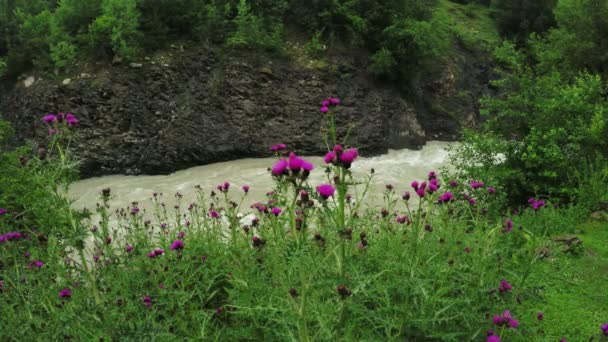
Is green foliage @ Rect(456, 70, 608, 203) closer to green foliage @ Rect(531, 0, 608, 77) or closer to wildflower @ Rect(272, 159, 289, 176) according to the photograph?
green foliage @ Rect(531, 0, 608, 77)

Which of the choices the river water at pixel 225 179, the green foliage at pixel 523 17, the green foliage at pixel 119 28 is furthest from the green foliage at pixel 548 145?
the green foliage at pixel 523 17

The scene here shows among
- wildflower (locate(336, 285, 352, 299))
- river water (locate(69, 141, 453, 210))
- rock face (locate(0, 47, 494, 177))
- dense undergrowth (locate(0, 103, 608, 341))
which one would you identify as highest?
wildflower (locate(336, 285, 352, 299))

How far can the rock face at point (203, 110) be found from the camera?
13.2 metres

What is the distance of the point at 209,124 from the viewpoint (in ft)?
45.6

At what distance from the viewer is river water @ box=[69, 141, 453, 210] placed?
36.5 ft

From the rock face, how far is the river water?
487 millimetres

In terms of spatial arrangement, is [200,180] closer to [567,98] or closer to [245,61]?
[245,61]

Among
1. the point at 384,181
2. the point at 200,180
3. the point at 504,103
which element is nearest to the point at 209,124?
the point at 200,180

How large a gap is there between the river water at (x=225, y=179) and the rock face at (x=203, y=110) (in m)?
0.49

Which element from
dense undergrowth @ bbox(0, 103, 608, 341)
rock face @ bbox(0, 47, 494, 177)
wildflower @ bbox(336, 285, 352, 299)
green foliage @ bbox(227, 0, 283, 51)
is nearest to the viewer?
wildflower @ bbox(336, 285, 352, 299)

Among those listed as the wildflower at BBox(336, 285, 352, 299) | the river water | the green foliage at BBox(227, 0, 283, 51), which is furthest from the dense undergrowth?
the green foliage at BBox(227, 0, 283, 51)

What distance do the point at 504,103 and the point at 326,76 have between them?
25.2ft

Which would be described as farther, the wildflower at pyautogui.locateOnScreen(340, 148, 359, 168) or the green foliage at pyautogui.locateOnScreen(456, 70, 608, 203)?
the green foliage at pyautogui.locateOnScreen(456, 70, 608, 203)

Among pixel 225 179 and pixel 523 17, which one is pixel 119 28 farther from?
pixel 523 17
